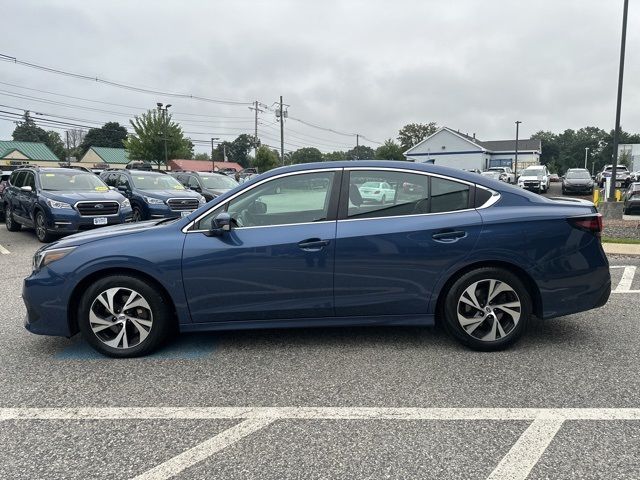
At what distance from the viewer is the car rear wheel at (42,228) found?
10.8 meters

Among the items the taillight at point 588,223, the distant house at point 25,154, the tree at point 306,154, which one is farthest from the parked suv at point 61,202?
the tree at point 306,154

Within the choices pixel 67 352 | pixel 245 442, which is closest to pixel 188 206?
pixel 67 352

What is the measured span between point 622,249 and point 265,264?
27.4ft

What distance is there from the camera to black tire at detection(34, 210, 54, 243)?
35.5 ft

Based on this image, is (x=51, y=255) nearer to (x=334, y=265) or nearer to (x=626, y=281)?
(x=334, y=265)

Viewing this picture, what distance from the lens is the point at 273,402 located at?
330 cm

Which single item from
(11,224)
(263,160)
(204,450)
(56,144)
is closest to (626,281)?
(204,450)

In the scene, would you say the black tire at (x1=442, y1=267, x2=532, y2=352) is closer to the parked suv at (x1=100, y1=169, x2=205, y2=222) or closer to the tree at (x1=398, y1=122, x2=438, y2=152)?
the parked suv at (x1=100, y1=169, x2=205, y2=222)

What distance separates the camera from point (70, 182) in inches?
469

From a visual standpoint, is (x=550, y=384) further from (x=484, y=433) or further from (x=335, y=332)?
(x=335, y=332)

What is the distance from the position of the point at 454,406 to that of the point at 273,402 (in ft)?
3.99

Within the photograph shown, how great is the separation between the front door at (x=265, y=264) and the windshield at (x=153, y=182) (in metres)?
10.8

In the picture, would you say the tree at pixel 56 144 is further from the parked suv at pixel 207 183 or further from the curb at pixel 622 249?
the curb at pixel 622 249

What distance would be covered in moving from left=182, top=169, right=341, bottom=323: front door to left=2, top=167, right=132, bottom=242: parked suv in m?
7.94
